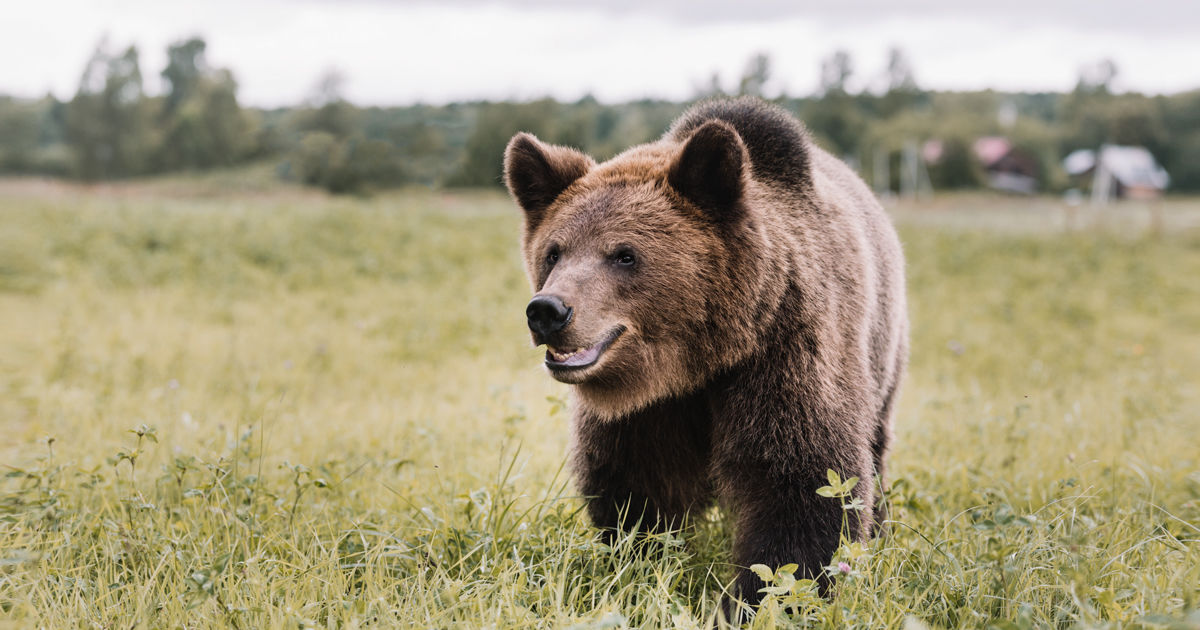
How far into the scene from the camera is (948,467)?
15.9 ft

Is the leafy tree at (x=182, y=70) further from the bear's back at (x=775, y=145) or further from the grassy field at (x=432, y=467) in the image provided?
the bear's back at (x=775, y=145)

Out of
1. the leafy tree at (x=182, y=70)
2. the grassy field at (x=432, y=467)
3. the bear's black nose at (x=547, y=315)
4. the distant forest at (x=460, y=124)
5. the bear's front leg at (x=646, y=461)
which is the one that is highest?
the leafy tree at (x=182, y=70)

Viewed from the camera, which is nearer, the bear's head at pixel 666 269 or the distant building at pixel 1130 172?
the bear's head at pixel 666 269

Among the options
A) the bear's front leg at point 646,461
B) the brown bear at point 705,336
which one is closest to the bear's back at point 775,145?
the brown bear at point 705,336

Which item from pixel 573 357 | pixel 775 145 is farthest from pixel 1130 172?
pixel 573 357

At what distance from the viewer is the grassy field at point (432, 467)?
2818mm

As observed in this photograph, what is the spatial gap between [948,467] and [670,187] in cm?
274

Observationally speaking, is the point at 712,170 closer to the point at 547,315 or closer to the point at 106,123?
the point at 547,315

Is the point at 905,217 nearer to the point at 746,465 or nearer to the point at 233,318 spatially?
the point at 233,318

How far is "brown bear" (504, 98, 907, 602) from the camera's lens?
303 centimetres

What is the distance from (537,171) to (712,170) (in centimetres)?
73

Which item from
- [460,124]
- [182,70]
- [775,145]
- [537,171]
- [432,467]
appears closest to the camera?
[537,171]

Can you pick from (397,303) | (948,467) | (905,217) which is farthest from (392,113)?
(948,467)

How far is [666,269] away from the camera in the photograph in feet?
10.0
